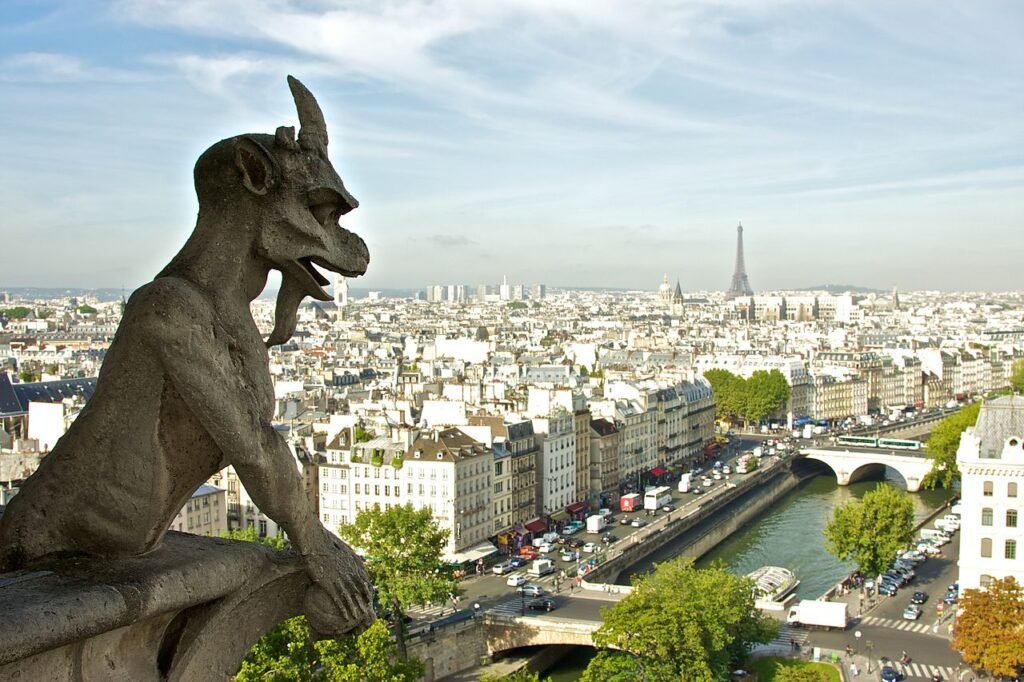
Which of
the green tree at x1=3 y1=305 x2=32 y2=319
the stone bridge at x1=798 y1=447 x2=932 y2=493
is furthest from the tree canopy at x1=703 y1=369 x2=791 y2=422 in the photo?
the green tree at x1=3 y1=305 x2=32 y2=319

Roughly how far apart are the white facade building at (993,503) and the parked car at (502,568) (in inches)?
529

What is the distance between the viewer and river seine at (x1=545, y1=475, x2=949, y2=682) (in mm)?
37344

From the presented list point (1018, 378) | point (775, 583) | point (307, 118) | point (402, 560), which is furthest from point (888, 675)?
point (1018, 378)

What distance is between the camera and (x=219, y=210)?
3.94 metres

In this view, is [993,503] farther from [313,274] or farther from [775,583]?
[313,274]

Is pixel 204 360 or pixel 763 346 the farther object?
pixel 763 346

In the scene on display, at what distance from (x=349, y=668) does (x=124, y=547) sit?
56.0ft

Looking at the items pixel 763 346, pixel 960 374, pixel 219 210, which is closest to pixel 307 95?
pixel 219 210

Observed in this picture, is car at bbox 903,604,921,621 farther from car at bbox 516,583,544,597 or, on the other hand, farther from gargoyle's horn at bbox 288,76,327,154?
gargoyle's horn at bbox 288,76,327,154

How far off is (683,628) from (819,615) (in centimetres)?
694

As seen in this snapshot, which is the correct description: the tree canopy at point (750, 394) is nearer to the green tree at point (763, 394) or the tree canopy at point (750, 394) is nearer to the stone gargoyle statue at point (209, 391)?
the green tree at point (763, 394)

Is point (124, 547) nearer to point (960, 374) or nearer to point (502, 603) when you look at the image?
point (502, 603)

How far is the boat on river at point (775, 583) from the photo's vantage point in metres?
33.9

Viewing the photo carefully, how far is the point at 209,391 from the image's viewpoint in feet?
11.9
